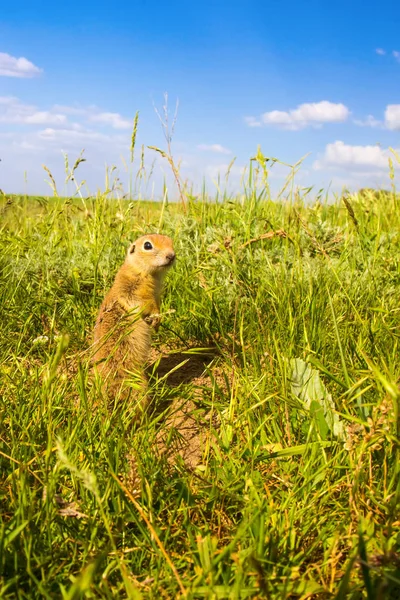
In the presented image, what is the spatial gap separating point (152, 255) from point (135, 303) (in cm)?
40

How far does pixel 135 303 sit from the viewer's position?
357 centimetres

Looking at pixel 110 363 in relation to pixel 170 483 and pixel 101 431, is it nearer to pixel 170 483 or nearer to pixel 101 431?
pixel 101 431

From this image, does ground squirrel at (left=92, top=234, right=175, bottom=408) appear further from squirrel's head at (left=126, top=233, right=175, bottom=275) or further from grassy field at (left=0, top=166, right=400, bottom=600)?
grassy field at (left=0, top=166, right=400, bottom=600)

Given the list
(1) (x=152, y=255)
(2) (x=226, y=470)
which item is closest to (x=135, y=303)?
(1) (x=152, y=255)

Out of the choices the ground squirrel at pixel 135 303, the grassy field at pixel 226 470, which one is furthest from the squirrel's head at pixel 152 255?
the grassy field at pixel 226 470

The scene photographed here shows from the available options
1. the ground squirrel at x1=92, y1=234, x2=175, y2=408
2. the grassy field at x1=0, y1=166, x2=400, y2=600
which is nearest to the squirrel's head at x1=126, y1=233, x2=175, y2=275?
the ground squirrel at x1=92, y1=234, x2=175, y2=408

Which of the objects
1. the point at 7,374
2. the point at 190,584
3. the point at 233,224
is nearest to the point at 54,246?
the point at 233,224

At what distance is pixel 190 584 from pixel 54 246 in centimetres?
347

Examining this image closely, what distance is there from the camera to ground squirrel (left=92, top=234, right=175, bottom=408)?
10.3 ft

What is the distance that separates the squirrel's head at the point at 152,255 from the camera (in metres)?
3.68

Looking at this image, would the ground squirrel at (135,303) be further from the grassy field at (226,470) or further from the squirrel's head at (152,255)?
the grassy field at (226,470)

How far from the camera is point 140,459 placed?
2021 mm

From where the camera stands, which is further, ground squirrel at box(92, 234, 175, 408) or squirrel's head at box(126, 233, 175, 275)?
squirrel's head at box(126, 233, 175, 275)

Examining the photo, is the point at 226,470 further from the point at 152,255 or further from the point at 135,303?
the point at 152,255
